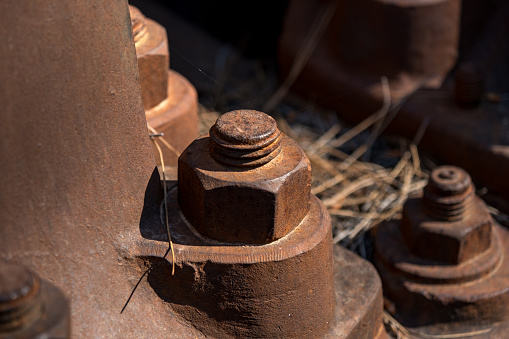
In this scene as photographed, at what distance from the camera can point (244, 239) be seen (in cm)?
170

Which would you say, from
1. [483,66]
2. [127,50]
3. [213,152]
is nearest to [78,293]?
[213,152]

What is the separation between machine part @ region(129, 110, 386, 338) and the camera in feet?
5.40

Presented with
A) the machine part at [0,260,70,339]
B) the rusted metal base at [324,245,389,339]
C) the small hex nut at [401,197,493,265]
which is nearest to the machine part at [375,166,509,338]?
the small hex nut at [401,197,493,265]

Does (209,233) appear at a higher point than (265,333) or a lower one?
higher

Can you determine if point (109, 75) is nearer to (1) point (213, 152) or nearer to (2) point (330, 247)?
(1) point (213, 152)

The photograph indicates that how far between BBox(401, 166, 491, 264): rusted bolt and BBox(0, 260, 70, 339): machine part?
65.6 inches

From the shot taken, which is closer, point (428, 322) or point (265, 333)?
point (265, 333)

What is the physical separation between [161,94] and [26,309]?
4.55 feet


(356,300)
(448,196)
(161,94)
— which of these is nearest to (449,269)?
(448,196)

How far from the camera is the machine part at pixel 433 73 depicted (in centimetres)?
327

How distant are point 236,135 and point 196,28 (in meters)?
3.05

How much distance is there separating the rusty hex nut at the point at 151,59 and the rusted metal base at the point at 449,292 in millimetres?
1095

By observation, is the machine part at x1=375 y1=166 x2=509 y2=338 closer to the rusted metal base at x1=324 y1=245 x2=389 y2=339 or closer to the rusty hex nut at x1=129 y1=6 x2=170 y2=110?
the rusted metal base at x1=324 y1=245 x2=389 y2=339

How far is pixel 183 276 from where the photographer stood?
1696mm
